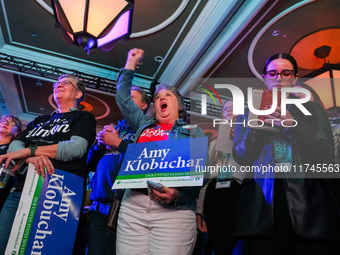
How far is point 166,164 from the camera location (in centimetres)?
131

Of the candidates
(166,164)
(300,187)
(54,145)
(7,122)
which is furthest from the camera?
(7,122)

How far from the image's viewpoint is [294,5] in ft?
13.3

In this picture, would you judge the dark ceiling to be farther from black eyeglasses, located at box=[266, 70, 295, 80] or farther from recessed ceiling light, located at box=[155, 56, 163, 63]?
black eyeglasses, located at box=[266, 70, 295, 80]

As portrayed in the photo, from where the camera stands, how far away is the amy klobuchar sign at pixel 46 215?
1.31 meters

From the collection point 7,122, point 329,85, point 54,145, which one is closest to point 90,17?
point 54,145

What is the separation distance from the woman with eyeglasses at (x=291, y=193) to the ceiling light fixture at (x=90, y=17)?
1.87 m

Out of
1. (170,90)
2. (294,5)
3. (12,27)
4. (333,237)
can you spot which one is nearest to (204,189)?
(170,90)

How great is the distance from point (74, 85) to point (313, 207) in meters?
1.83

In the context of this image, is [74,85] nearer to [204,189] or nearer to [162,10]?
[204,189]

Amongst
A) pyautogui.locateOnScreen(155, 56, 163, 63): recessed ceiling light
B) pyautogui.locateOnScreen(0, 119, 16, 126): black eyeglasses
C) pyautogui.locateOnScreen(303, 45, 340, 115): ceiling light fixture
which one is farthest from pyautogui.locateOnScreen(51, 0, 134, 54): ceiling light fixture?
pyautogui.locateOnScreen(155, 56, 163, 63): recessed ceiling light

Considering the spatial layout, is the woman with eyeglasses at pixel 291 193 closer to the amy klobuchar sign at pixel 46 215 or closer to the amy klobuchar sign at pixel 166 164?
the amy klobuchar sign at pixel 166 164

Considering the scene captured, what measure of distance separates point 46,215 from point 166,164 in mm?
717

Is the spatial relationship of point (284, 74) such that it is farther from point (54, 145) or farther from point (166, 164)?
point (54, 145)

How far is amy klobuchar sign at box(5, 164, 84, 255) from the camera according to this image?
131cm
